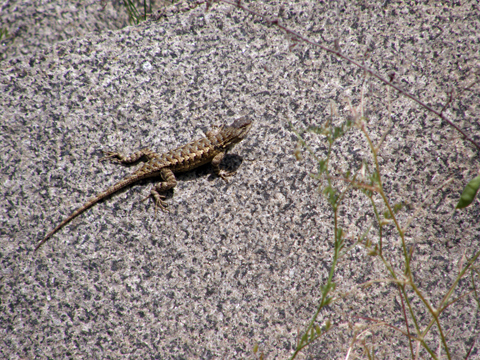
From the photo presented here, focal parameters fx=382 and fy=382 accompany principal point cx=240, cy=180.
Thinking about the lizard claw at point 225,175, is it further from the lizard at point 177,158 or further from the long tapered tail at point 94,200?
the long tapered tail at point 94,200

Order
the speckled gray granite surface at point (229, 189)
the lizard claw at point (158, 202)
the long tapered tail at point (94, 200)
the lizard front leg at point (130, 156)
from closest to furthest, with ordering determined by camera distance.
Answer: the speckled gray granite surface at point (229, 189) < the long tapered tail at point (94, 200) < the lizard claw at point (158, 202) < the lizard front leg at point (130, 156)

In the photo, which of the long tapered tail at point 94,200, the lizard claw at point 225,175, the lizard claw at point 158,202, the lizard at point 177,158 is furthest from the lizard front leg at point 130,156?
the lizard claw at point 225,175

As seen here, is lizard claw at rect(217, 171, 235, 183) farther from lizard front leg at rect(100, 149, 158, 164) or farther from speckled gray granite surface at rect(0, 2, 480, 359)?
lizard front leg at rect(100, 149, 158, 164)

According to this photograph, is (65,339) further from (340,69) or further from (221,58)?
(340,69)

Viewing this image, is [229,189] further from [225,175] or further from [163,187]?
[163,187]

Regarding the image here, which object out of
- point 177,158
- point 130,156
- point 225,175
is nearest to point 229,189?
point 225,175
